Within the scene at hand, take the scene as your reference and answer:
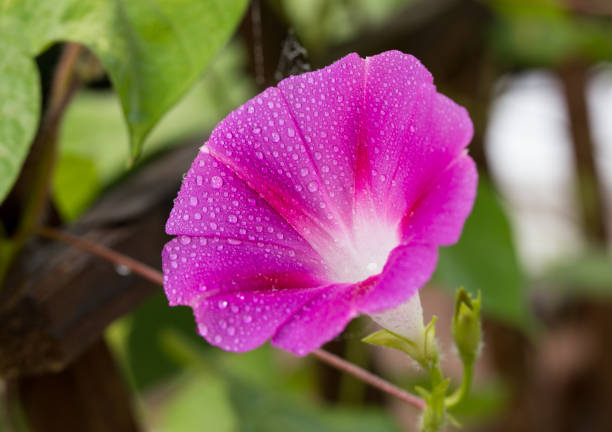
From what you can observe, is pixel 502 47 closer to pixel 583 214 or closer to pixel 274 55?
pixel 583 214

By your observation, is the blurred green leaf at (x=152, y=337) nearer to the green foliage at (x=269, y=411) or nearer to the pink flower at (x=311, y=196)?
the green foliage at (x=269, y=411)

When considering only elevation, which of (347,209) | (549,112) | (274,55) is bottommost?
(549,112)

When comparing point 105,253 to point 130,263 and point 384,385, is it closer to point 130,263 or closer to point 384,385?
point 130,263

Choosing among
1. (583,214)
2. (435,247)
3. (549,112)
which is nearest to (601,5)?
(583,214)

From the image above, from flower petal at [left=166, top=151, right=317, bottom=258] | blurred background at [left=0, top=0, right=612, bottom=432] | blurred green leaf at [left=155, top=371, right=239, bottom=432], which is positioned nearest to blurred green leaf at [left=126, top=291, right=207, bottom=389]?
blurred background at [left=0, top=0, right=612, bottom=432]

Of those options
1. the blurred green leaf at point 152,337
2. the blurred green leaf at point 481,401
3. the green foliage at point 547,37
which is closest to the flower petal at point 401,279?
the blurred green leaf at point 152,337

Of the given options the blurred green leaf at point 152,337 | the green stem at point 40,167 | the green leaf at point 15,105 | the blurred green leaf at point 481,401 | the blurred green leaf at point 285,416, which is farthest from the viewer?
the blurred green leaf at point 481,401
